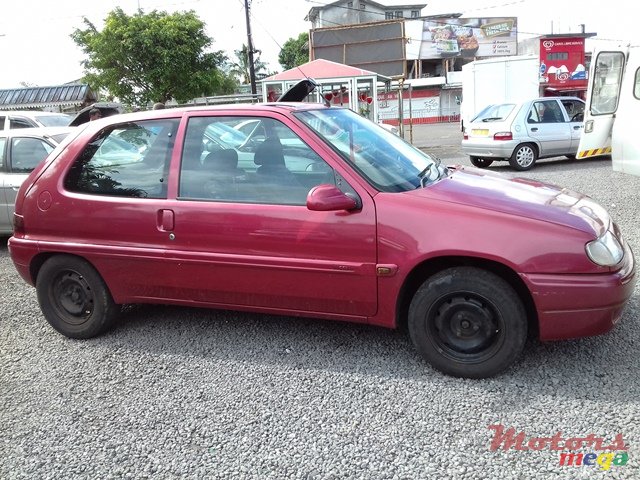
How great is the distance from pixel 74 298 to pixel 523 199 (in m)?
3.17

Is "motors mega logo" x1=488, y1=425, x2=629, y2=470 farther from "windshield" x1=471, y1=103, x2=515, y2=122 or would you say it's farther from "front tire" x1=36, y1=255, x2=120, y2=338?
→ "windshield" x1=471, y1=103, x2=515, y2=122

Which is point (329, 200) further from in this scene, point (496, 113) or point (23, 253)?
point (496, 113)

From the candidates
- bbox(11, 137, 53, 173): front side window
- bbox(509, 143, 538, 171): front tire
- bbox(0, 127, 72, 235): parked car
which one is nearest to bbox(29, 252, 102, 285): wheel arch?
bbox(0, 127, 72, 235): parked car

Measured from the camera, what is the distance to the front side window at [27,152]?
6.68 meters

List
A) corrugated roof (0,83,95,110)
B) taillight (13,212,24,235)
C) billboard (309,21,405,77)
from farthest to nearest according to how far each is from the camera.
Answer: billboard (309,21,405,77) → corrugated roof (0,83,95,110) → taillight (13,212,24,235)

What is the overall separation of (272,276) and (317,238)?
399 millimetres

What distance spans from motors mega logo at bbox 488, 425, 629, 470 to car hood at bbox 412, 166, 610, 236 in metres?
1.07

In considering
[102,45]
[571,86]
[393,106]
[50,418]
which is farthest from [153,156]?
[393,106]

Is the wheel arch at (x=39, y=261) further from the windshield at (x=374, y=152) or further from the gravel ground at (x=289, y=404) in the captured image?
the windshield at (x=374, y=152)

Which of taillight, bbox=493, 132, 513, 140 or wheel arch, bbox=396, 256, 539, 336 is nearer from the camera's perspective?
wheel arch, bbox=396, 256, 539, 336

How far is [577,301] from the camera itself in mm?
2809

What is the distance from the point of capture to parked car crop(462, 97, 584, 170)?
11758mm

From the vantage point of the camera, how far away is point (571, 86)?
96.7 feet

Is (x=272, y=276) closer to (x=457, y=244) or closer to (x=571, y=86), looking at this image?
(x=457, y=244)
